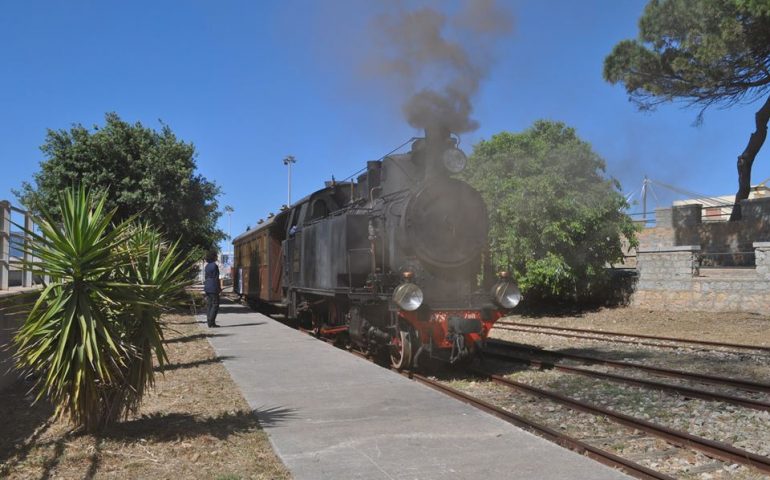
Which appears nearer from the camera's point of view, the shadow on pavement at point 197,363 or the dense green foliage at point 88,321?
the dense green foliage at point 88,321

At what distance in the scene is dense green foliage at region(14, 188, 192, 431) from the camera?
4594 millimetres

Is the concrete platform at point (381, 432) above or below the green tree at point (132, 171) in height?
below

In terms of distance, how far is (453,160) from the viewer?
28.3 ft

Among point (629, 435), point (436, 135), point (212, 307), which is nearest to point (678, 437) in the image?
point (629, 435)

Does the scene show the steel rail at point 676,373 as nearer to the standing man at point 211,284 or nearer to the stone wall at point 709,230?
the standing man at point 211,284

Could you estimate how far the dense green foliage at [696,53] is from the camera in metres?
16.8

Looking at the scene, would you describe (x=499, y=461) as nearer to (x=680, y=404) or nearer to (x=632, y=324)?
(x=680, y=404)

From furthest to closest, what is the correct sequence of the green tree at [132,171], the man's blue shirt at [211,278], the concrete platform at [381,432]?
the green tree at [132,171], the man's blue shirt at [211,278], the concrete platform at [381,432]

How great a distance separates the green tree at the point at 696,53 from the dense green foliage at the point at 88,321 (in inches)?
652

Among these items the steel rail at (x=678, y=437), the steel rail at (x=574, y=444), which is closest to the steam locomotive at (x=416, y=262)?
the steel rail at (x=574, y=444)

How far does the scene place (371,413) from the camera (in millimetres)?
5750

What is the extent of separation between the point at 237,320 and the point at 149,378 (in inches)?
449

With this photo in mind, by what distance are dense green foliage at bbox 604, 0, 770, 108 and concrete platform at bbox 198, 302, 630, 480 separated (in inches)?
576

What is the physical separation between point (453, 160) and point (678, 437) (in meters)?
4.74
